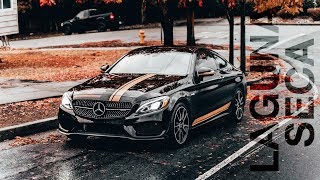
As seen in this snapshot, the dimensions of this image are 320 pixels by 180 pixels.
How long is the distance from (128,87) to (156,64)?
1.31m

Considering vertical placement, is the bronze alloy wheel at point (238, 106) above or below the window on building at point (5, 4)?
below

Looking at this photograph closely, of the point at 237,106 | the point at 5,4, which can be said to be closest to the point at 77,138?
the point at 237,106

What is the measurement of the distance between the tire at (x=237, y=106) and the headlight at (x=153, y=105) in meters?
2.71

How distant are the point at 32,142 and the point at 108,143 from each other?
1.33 metres

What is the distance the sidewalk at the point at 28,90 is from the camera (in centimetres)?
1288

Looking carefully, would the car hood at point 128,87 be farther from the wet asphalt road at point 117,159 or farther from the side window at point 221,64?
the side window at point 221,64

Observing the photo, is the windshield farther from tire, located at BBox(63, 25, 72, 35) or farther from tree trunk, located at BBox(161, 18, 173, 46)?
tire, located at BBox(63, 25, 72, 35)

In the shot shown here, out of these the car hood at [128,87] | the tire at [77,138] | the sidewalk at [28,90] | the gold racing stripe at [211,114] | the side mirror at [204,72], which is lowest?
the tire at [77,138]

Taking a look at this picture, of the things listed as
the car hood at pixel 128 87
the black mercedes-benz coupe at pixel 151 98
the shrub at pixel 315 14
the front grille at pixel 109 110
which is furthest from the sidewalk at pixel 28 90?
the shrub at pixel 315 14

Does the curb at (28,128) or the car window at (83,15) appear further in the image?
the car window at (83,15)

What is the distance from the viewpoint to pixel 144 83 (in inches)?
336

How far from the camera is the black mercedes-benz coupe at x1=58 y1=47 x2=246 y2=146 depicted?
793cm

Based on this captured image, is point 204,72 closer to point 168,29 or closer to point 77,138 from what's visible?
point 77,138

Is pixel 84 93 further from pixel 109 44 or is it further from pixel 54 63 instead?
pixel 109 44
